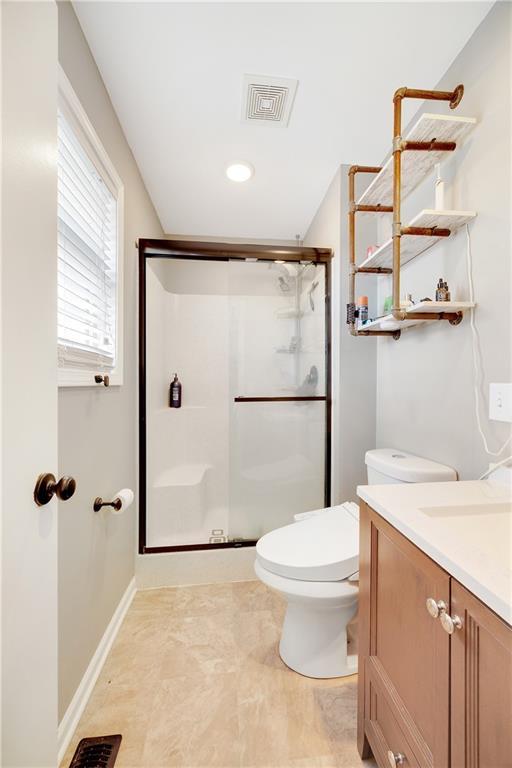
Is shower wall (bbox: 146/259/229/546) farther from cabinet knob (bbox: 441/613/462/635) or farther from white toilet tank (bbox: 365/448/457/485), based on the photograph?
cabinet knob (bbox: 441/613/462/635)

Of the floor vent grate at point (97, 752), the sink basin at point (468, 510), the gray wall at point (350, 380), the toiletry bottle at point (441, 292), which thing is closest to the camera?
the sink basin at point (468, 510)

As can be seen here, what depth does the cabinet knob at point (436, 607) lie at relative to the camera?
0.64 metres

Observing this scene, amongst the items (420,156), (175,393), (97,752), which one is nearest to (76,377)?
(175,393)

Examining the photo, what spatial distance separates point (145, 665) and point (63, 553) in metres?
0.71

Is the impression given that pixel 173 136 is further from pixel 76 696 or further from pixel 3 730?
pixel 76 696

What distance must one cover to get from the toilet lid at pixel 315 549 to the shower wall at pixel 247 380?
619mm

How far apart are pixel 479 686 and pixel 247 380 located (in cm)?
173

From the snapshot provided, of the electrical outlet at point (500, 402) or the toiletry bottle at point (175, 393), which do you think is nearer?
the electrical outlet at point (500, 402)

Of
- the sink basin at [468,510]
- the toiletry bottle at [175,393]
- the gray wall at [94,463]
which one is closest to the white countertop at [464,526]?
the sink basin at [468,510]

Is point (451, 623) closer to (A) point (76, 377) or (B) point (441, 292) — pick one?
(B) point (441, 292)

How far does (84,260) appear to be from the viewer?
4.26ft

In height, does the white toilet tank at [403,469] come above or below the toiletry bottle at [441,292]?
below

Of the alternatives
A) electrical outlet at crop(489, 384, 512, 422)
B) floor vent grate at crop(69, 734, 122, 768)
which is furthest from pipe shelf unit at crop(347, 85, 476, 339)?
floor vent grate at crop(69, 734, 122, 768)

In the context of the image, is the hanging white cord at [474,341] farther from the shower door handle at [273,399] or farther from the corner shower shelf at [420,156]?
the shower door handle at [273,399]
